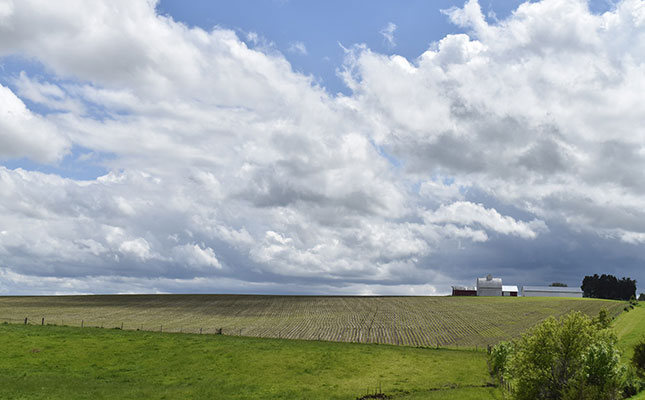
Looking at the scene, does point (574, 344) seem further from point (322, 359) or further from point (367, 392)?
point (322, 359)

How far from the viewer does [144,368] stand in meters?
71.9

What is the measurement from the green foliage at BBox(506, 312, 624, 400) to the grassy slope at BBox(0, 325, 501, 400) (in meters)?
6.03

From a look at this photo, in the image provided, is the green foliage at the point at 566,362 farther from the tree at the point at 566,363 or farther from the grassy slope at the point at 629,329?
the grassy slope at the point at 629,329

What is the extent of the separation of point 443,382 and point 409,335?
35674 mm

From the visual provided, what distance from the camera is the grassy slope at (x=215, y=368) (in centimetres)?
6038

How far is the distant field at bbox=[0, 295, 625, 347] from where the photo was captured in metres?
103

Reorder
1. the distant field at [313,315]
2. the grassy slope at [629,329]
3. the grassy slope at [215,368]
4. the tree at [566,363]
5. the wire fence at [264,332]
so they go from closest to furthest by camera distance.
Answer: the tree at [566,363], the grassy slope at [215,368], the grassy slope at [629,329], the wire fence at [264,332], the distant field at [313,315]

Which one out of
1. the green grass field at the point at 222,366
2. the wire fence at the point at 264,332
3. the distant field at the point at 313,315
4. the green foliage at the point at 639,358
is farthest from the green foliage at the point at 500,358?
the distant field at the point at 313,315

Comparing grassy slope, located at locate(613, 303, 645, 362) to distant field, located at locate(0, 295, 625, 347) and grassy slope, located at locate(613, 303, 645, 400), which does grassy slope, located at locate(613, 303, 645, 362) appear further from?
distant field, located at locate(0, 295, 625, 347)

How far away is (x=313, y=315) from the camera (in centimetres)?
13250

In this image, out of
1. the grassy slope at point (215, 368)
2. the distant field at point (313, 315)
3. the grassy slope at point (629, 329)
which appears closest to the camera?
the grassy slope at point (215, 368)

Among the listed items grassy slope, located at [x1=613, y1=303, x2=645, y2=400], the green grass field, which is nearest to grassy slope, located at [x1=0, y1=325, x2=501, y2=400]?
the green grass field

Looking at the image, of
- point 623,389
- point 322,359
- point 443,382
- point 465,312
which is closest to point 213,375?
point 322,359

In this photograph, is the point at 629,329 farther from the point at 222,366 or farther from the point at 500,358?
the point at 222,366
